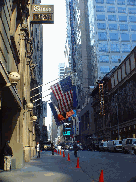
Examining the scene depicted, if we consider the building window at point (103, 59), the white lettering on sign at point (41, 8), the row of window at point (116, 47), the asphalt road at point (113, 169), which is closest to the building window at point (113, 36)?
the row of window at point (116, 47)

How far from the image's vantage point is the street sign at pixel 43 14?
71.4ft

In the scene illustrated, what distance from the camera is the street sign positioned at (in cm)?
2177

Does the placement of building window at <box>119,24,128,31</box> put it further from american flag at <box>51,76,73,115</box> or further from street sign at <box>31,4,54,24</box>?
street sign at <box>31,4,54,24</box>

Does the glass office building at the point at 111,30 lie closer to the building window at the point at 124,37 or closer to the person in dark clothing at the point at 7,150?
the building window at the point at 124,37

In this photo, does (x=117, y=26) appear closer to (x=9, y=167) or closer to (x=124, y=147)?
(x=124, y=147)

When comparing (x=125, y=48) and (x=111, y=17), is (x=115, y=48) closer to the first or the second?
(x=125, y=48)

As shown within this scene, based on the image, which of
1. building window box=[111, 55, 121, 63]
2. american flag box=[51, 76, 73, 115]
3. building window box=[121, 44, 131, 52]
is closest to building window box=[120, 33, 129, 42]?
building window box=[121, 44, 131, 52]

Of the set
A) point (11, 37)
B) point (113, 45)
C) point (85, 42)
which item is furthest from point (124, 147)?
point (85, 42)

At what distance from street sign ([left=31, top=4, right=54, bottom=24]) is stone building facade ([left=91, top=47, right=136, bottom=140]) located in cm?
3197

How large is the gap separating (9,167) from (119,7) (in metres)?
96.6

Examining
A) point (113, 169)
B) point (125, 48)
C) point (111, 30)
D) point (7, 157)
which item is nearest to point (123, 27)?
point (111, 30)

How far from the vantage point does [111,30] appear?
97625 mm

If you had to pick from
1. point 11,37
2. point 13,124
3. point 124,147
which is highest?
point 11,37

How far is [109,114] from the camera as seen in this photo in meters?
71.4
